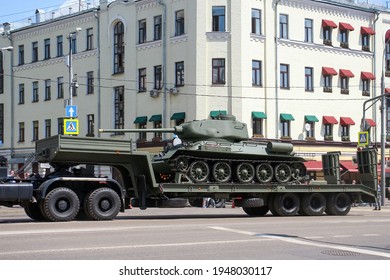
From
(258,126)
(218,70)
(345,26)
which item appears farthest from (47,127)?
(345,26)

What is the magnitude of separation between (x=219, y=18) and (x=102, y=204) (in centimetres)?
2526

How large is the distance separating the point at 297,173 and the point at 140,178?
6179 mm

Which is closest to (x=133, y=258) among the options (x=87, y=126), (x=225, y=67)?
(x=225, y=67)

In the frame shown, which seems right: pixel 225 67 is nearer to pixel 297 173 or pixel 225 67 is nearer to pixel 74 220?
pixel 297 173

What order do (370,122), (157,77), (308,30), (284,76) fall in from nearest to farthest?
(157,77) < (284,76) < (308,30) < (370,122)

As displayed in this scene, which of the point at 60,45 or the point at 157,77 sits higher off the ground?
the point at 60,45

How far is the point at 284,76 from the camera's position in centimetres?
4600

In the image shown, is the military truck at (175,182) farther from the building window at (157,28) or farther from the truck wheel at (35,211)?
the building window at (157,28)

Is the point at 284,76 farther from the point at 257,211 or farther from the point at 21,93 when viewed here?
the point at 21,93

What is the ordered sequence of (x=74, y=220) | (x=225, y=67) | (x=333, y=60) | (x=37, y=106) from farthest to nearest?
(x=37, y=106) → (x=333, y=60) → (x=225, y=67) → (x=74, y=220)

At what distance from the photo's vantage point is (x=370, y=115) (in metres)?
50.4

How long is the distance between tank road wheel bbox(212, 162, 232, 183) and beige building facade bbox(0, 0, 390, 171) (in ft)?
62.0

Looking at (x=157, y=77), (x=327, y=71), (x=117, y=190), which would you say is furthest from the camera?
(x=327, y=71)

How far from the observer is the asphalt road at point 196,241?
477 inches
